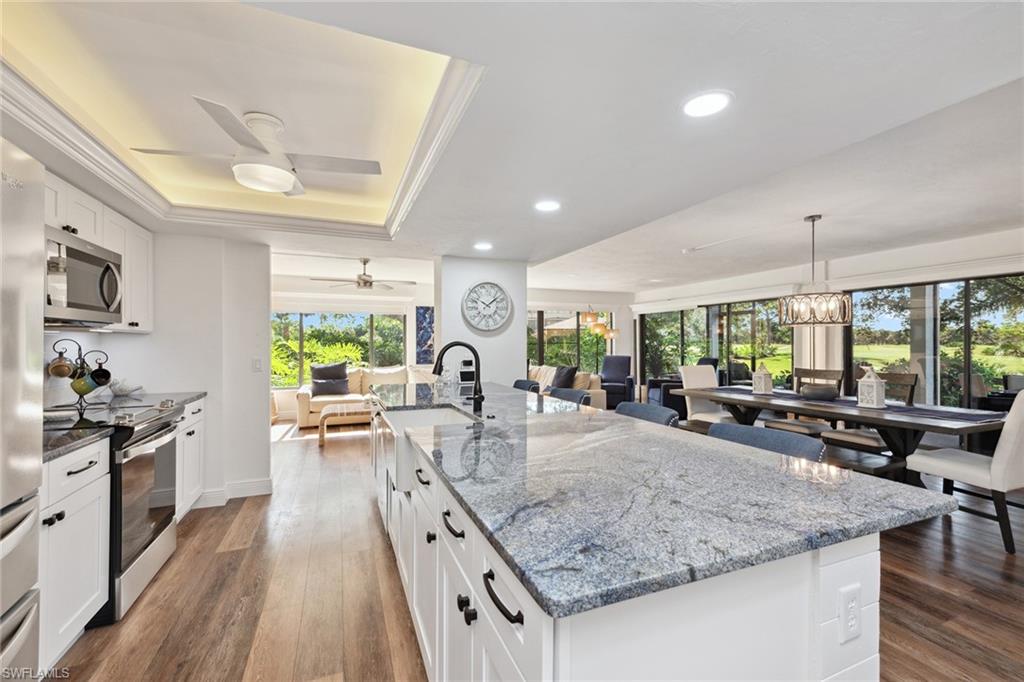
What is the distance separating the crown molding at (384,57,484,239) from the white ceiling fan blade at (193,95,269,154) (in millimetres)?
720

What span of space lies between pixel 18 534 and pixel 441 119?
1.96 metres

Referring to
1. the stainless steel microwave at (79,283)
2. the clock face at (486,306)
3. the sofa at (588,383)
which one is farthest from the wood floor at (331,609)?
the sofa at (588,383)

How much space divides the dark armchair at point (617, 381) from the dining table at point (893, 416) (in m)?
3.72

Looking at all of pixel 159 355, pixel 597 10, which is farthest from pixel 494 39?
pixel 159 355

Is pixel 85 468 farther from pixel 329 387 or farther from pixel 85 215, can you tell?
pixel 329 387

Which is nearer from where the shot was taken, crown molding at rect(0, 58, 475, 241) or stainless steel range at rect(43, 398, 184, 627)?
crown molding at rect(0, 58, 475, 241)

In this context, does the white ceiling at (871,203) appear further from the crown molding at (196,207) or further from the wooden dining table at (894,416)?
the crown molding at (196,207)

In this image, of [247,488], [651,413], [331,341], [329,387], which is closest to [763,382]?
[651,413]

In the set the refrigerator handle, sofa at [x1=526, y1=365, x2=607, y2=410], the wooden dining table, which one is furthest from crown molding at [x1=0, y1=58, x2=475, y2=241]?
sofa at [x1=526, y1=365, x2=607, y2=410]

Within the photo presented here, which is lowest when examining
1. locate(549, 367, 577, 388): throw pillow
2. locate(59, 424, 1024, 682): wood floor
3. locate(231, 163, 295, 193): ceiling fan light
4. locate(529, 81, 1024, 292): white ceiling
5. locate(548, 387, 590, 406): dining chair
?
locate(59, 424, 1024, 682): wood floor

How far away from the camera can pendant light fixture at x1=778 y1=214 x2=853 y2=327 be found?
13.2 feet

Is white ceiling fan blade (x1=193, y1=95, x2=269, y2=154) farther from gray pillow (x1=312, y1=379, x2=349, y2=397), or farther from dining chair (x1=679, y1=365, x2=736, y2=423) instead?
gray pillow (x1=312, y1=379, x2=349, y2=397)

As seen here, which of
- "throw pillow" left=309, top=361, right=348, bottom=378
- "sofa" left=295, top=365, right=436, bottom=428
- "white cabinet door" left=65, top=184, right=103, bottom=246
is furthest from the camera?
"throw pillow" left=309, top=361, right=348, bottom=378

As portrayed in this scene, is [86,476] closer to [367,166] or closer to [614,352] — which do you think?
[367,166]
